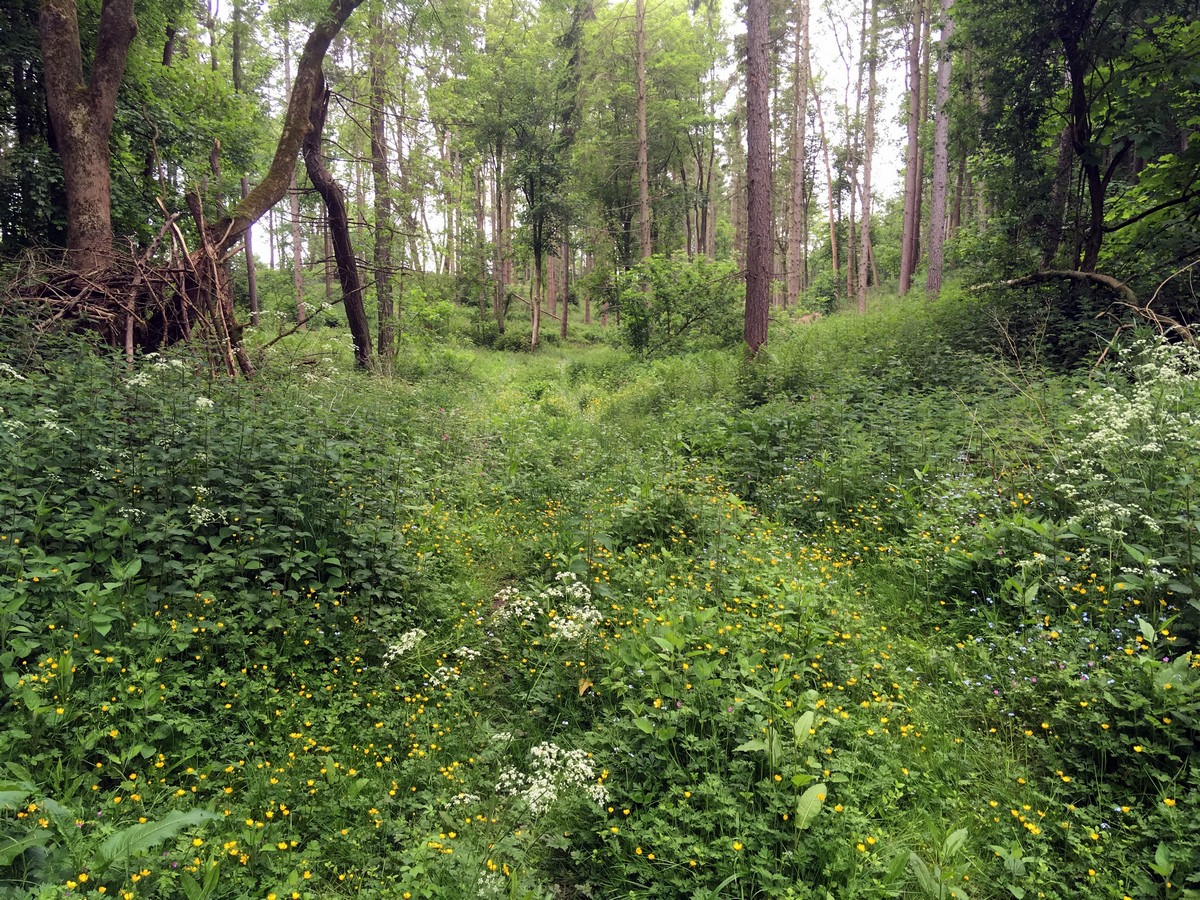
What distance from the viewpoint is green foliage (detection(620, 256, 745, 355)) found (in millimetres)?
15102

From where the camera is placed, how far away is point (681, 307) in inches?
615

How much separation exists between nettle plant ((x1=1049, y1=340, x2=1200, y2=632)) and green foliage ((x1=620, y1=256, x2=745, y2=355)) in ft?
33.1

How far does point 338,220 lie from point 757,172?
7407mm

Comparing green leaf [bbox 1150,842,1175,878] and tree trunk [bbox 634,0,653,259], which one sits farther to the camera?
tree trunk [bbox 634,0,653,259]

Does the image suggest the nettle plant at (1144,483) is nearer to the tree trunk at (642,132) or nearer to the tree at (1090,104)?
the tree at (1090,104)

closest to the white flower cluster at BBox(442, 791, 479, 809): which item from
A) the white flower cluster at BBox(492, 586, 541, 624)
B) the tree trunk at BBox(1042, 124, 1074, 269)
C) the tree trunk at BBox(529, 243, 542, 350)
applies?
the white flower cluster at BBox(492, 586, 541, 624)

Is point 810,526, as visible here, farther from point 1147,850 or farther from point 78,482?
point 78,482

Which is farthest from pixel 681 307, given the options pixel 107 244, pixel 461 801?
pixel 461 801

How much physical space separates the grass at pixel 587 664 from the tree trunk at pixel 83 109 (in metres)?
2.30

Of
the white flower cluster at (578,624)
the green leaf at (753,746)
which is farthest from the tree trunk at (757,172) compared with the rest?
the green leaf at (753,746)

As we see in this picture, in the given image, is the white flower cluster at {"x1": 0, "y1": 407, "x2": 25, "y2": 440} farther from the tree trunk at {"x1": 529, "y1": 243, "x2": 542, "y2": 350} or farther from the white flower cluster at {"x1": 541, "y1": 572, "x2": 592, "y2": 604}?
the tree trunk at {"x1": 529, "y1": 243, "x2": 542, "y2": 350}

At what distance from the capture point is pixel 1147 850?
2270 mm

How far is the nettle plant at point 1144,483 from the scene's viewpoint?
3230mm

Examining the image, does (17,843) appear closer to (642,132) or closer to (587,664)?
(587,664)
